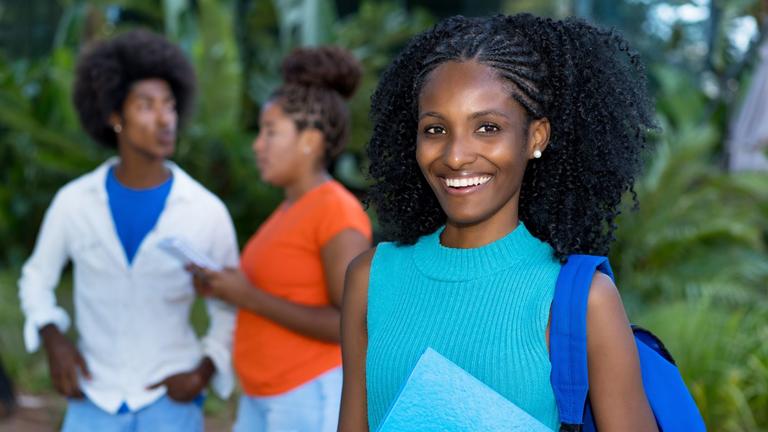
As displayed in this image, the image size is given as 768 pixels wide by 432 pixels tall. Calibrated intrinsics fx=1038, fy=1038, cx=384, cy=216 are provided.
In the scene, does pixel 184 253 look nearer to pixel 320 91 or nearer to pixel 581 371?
pixel 320 91

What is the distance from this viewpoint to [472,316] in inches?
81.7

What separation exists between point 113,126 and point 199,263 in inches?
38.1

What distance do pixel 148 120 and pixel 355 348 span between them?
1908 millimetres

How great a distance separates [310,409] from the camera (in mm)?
3279

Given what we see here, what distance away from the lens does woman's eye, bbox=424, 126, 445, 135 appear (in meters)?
2.12

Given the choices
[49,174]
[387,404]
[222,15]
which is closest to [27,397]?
[49,174]

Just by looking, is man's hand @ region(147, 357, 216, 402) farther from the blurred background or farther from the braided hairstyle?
the blurred background

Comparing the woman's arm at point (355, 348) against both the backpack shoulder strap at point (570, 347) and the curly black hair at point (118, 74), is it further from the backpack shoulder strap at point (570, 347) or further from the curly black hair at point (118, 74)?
the curly black hair at point (118, 74)

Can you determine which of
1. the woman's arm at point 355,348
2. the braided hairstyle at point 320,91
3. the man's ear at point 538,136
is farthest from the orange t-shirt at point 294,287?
the man's ear at point 538,136

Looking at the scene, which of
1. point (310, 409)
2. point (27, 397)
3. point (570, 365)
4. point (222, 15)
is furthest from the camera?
point (222, 15)

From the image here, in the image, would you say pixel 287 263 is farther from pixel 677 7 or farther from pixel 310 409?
pixel 677 7

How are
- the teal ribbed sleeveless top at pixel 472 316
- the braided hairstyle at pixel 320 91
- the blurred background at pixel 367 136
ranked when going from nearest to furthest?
the teal ribbed sleeveless top at pixel 472 316 < the braided hairstyle at pixel 320 91 < the blurred background at pixel 367 136

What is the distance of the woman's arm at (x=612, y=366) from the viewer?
1.90 m

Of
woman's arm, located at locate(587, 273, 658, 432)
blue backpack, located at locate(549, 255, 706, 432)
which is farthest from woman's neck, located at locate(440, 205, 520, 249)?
woman's arm, located at locate(587, 273, 658, 432)
